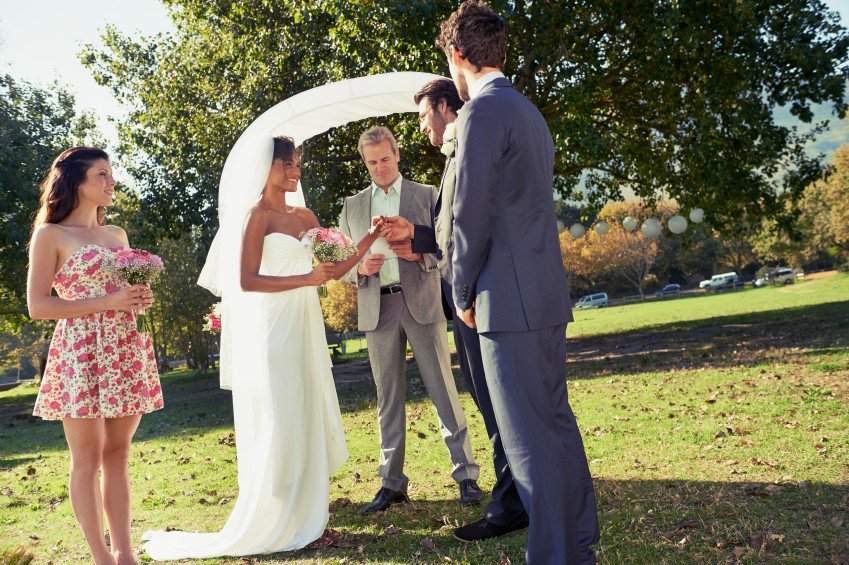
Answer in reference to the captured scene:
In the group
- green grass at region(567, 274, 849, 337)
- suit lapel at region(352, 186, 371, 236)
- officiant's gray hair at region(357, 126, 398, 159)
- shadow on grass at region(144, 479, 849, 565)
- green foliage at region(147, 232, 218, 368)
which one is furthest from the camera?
green foliage at region(147, 232, 218, 368)

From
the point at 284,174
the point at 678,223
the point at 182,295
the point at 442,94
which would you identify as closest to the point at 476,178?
the point at 442,94

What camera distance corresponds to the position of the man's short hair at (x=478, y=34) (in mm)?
3328

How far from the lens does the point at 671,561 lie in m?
3.68

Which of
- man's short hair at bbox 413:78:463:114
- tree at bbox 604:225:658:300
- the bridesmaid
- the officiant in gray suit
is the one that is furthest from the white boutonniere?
tree at bbox 604:225:658:300

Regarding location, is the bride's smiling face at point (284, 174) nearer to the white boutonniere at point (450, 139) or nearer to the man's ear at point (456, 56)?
the white boutonniere at point (450, 139)

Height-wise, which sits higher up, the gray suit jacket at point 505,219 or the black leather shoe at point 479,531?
the gray suit jacket at point 505,219

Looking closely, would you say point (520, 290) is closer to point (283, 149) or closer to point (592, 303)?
point (283, 149)

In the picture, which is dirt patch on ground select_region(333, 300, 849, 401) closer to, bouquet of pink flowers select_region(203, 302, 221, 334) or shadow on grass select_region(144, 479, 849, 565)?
shadow on grass select_region(144, 479, 849, 565)

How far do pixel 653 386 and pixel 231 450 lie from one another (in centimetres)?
644

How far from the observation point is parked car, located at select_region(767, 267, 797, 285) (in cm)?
5841

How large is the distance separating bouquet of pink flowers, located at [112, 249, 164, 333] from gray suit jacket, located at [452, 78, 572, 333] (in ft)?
7.01

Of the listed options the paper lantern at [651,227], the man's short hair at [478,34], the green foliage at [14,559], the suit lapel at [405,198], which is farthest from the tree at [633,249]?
the green foliage at [14,559]

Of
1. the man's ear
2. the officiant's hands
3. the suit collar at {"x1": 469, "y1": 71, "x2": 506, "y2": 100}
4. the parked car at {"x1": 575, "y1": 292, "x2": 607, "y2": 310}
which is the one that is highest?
the man's ear

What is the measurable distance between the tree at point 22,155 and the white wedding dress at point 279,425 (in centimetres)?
1477
